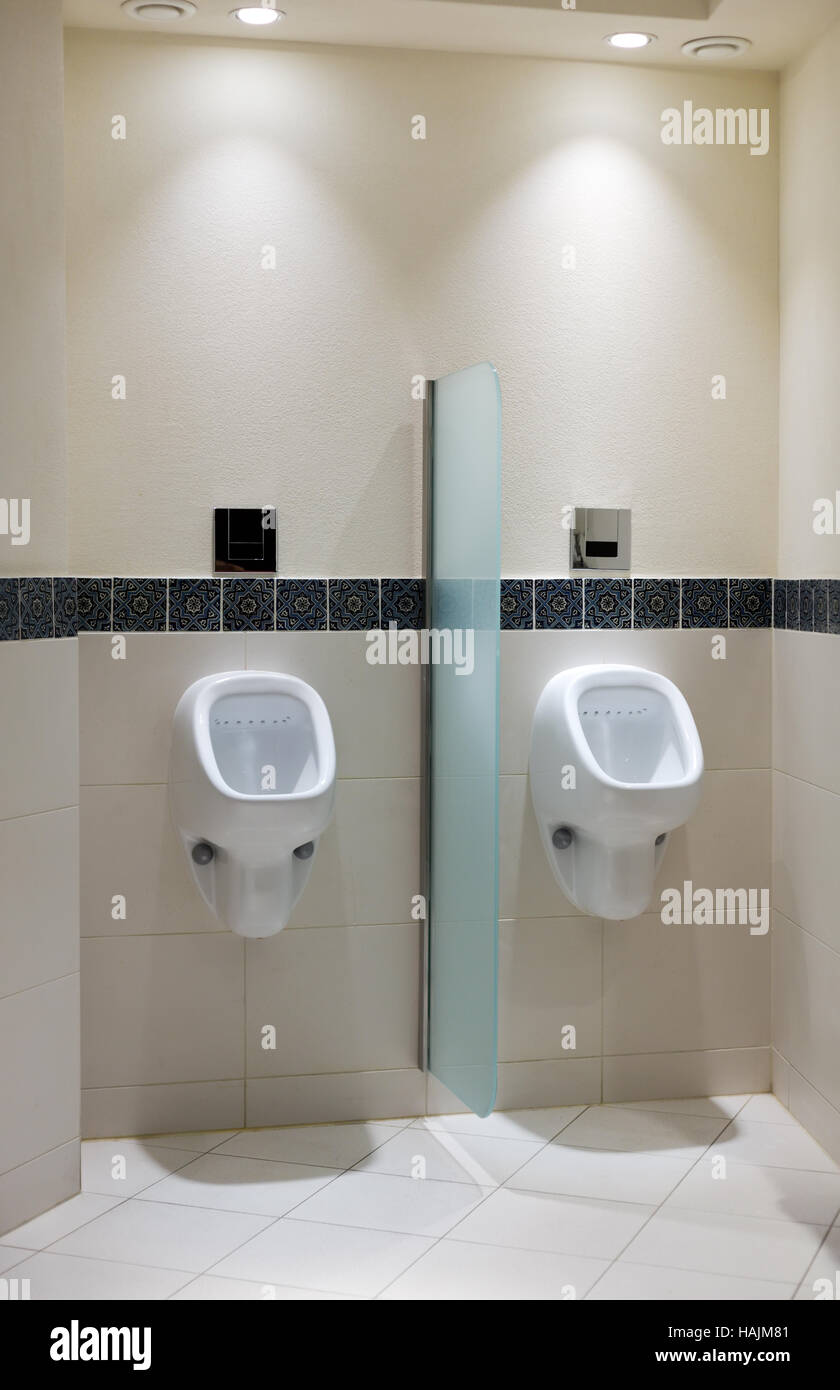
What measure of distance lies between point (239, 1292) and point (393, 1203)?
44cm

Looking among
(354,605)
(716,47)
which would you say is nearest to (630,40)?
(716,47)

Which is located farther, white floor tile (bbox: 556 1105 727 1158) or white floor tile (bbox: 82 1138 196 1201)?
white floor tile (bbox: 556 1105 727 1158)

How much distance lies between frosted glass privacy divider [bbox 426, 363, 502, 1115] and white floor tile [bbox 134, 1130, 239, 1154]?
492 mm

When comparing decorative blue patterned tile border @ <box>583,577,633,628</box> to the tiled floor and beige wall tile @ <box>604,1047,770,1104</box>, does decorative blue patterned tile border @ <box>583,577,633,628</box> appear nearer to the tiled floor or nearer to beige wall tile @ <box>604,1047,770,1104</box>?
beige wall tile @ <box>604,1047,770,1104</box>

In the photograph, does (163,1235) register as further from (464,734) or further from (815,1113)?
(815,1113)

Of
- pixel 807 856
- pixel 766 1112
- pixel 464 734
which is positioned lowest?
pixel 766 1112

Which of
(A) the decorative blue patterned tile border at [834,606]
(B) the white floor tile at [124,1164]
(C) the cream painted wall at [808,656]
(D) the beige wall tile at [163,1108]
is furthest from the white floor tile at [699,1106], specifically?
(A) the decorative blue patterned tile border at [834,606]

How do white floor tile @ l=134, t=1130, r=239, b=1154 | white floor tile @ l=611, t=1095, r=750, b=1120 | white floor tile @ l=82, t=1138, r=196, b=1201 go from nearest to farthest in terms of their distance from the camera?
1. white floor tile @ l=82, t=1138, r=196, b=1201
2. white floor tile @ l=134, t=1130, r=239, b=1154
3. white floor tile @ l=611, t=1095, r=750, b=1120

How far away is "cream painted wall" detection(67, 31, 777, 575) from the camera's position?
2.86 m

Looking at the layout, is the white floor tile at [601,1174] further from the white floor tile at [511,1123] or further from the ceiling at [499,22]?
the ceiling at [499,22]

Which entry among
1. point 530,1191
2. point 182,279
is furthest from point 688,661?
point 182,279

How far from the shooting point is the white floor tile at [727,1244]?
238 centimetres

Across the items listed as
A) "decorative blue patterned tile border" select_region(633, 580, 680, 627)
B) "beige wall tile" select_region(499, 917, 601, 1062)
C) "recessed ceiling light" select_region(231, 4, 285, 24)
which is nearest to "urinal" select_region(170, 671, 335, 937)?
"beige wall tile" select_region(499, 917, 601, 1062)

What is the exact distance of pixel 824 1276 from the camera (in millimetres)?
2340
